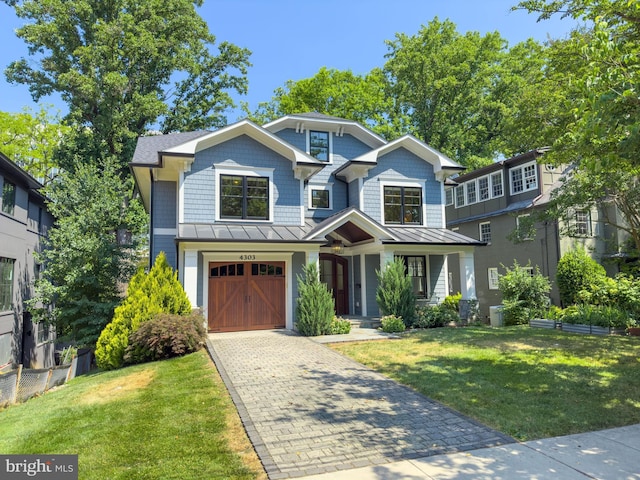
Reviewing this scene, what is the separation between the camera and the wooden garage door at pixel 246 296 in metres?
15.0

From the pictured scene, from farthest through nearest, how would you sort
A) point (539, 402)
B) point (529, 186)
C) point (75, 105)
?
point (75, 105) → point (529, 186) → point (539, 402)

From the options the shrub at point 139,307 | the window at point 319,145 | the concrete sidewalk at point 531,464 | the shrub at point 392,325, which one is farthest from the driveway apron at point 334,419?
the window at point 319,145

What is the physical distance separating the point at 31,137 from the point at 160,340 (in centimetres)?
3080

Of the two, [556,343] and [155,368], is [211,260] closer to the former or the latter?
[155,368]

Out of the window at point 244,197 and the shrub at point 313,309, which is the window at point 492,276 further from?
the window at point 244,197

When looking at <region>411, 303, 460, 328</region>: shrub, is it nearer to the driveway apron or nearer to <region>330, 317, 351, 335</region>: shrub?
<region>330, 317, 351, 335</region>: shrub

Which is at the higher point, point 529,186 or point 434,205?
point 529,186

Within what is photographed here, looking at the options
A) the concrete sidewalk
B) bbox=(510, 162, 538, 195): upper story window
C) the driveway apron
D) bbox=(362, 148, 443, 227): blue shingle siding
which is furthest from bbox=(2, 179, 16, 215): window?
bbox=(510, 162, 538, 195): upper story window

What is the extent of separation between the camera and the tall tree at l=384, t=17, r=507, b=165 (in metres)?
32.8

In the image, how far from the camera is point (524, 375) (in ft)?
28.0

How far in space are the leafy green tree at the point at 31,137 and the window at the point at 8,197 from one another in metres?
15.7

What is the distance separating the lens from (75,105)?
2577cm

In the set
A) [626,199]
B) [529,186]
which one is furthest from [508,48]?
[626,199]

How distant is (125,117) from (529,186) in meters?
23.3
